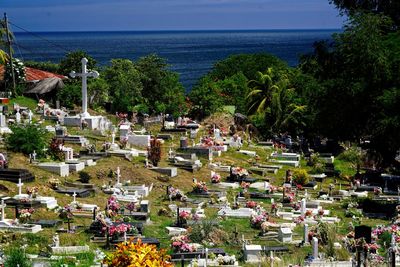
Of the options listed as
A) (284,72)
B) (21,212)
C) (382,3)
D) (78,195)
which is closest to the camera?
(21,212)

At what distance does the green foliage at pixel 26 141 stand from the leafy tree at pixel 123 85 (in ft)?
60.2

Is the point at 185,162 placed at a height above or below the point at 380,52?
below

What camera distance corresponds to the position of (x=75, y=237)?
18.2m

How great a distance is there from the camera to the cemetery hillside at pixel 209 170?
17.7 metres

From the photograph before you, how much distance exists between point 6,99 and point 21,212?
23247 millimetres

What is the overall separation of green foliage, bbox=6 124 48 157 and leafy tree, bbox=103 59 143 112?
1835 cm

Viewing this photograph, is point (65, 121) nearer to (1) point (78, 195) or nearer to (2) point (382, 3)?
(1) point (78, 195)

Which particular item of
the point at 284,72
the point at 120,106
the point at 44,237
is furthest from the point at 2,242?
the point at 284,72

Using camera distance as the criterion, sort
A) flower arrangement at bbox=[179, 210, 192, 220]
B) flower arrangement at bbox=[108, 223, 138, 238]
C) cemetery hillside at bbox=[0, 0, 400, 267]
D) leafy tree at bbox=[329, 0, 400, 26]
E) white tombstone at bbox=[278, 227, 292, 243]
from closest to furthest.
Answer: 1. cemetery hillside at bbox=[0, 0, 400, 267]
2. flower arrangement at bbox=[108, 223, 138, 238]
3. white tombstone at bbox=[278, 227, 292, 243]
4. flower arrangement at bbox=[179, 210, 192, 220]
5. leafy tree at bbox=[329, 0, 400, 26]

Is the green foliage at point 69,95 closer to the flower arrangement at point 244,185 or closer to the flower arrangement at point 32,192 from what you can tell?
the flower arrangement at point 244,185

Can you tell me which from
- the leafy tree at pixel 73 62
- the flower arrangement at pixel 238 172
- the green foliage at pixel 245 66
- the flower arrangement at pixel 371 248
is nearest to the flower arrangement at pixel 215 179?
the flower arrangement at pixel 238 172

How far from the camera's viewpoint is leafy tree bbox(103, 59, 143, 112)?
46.2m

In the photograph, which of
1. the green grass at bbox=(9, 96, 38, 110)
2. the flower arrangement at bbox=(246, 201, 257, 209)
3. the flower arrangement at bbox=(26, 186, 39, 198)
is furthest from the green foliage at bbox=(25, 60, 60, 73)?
the flower arrangement at bbox=(26, 186, 39, 198)

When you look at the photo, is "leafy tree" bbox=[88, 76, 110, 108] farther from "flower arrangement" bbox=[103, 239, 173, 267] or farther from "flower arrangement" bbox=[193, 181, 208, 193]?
"flower arrangement" bbox=[103, 239, 173, 267]
